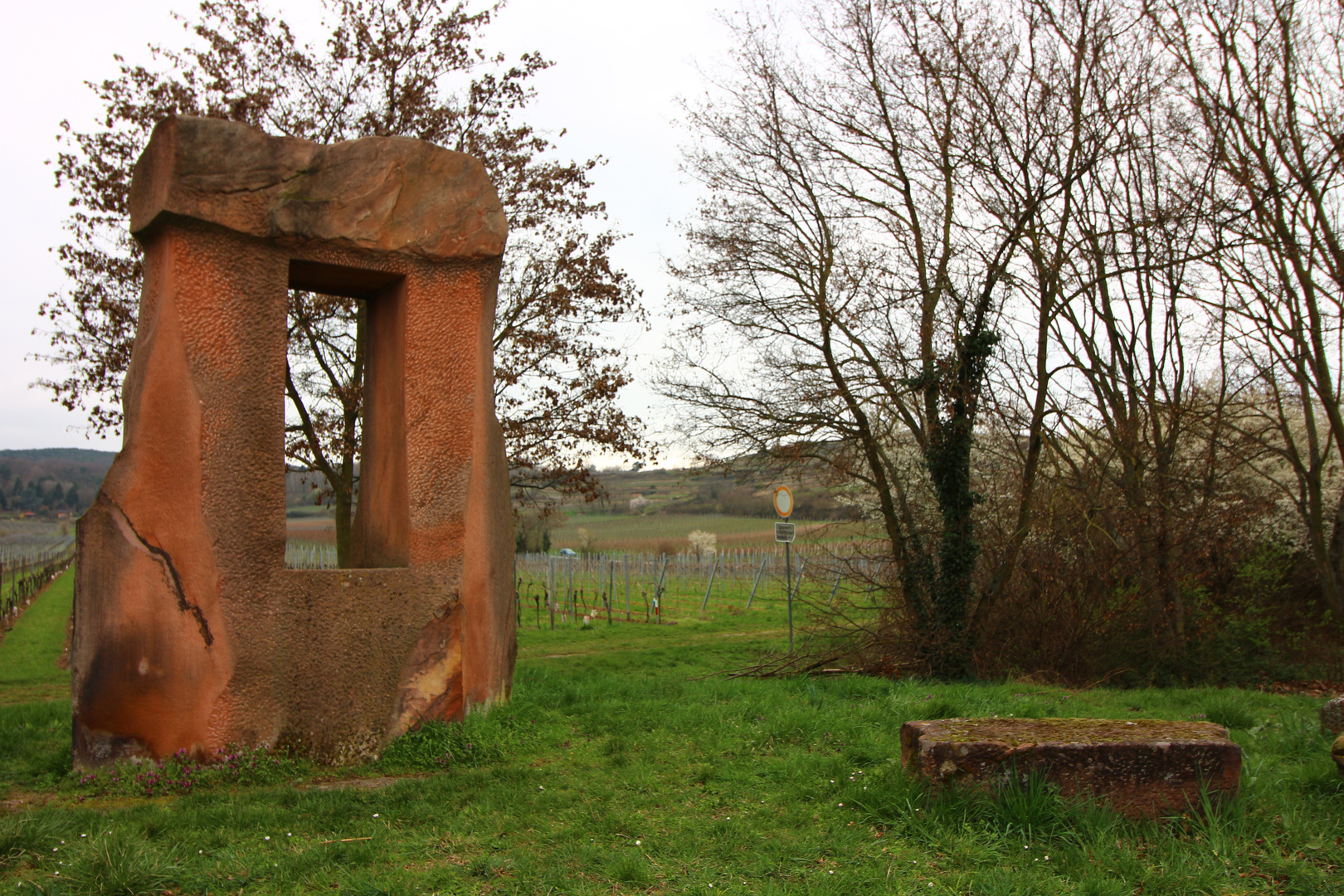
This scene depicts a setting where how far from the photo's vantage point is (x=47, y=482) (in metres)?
54.6

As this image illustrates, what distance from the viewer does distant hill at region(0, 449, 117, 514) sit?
166 feet

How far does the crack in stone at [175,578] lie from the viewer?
4809 mm

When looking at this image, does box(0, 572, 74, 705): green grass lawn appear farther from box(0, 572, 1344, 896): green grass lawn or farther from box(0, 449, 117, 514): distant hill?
box(0, 449, 117, 514): distant hill

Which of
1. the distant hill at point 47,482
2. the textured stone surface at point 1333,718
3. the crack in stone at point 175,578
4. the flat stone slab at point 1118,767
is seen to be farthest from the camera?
the distant hill at point 47,482

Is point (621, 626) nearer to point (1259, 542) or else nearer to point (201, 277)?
point (1259, 542)

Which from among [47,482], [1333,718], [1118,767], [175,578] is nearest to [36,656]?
[175,578]

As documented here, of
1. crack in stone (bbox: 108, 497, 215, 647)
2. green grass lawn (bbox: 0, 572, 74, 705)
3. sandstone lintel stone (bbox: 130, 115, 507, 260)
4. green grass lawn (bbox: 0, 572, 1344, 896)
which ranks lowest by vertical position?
green grass lawn (bbox: 0, 572, 74, 705)

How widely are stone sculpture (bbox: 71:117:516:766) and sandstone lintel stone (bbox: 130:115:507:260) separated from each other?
0.04 ft

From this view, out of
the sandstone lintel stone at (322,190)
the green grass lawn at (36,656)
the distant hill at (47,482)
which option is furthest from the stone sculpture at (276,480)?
the distant hill at (47,482)

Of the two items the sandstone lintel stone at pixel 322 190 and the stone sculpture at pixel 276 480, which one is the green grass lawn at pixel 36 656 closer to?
the stone sculpture at pixel 276 480

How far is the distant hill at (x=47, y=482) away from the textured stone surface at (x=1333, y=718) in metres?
53.3

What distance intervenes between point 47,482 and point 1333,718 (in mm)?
63507

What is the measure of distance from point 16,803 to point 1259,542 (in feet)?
40.9

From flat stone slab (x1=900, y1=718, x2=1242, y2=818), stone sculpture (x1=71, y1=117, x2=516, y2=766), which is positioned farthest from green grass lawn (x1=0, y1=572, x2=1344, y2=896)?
stone sculpture (x1=71, y1=117, x2=516, y2=766)
